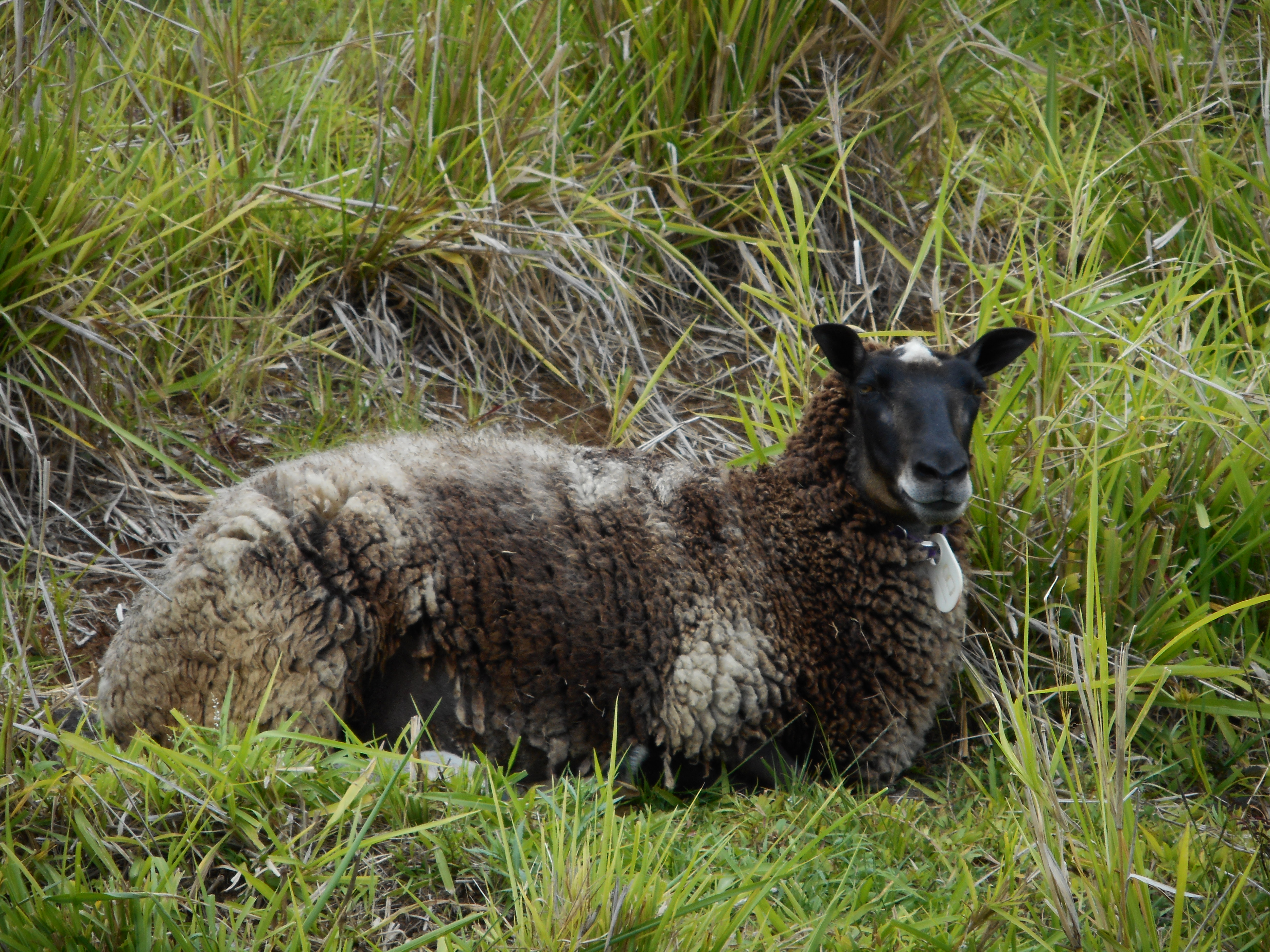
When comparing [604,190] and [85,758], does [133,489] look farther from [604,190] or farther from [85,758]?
[604,190]

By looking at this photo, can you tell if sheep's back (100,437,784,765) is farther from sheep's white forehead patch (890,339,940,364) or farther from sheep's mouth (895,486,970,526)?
sheep's white forehead patch (890,339,940,364)

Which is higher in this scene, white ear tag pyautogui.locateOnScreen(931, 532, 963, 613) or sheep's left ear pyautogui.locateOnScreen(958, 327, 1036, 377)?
sheep's left ear pyautogui.locateOnScreen(958, 327, 1036, 377)

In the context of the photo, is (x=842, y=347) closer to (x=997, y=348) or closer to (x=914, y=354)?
(x=914, y=354)

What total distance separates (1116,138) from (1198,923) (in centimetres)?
450

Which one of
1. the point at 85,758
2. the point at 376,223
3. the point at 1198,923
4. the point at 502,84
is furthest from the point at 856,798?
the point at 502,84

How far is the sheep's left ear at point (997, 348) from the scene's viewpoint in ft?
10.9

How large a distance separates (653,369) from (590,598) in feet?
6.43

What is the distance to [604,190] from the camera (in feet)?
16.4

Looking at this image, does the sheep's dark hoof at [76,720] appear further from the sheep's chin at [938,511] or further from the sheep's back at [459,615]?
the sheep's chin at [938,511]

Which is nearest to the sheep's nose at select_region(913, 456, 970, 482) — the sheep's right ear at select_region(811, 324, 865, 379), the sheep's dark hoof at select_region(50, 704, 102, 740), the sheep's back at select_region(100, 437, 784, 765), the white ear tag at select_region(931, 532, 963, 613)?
the white ear tag at select_region(931, 532, 963, 613)

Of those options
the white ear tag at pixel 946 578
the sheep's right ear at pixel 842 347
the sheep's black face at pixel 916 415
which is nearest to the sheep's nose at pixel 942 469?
the sheep's black face at pixel 916 415

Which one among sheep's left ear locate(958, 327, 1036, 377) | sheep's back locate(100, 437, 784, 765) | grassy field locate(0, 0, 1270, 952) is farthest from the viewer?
sheep's left ear locate(958, 327, 1036, 377)

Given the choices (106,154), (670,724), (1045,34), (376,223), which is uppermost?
(1045,34)

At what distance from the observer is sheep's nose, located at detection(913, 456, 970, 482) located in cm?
297
